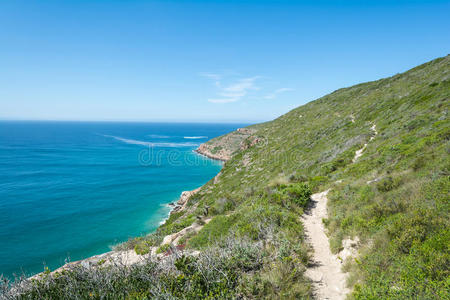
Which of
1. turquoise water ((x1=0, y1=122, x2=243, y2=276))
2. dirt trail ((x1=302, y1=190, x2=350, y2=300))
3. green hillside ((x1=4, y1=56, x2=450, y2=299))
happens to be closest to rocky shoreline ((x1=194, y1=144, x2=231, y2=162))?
turquoise water ((x1=0, y1=122, x2=243, y2=276))

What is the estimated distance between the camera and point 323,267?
6.19 m

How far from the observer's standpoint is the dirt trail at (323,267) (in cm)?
513

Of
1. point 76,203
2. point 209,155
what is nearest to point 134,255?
point 76,203

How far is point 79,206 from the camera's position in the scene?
A: 36.8 metres

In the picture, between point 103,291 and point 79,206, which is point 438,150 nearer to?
point 103,291

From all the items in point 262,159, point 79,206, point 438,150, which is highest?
point 438,150

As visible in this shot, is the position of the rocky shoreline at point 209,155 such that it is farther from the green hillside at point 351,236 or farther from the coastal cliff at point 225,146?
the green hillside at point 351,236

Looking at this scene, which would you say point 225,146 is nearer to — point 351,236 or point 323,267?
point 351,236


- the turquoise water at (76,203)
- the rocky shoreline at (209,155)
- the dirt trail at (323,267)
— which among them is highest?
the dirt trail at (323,267)

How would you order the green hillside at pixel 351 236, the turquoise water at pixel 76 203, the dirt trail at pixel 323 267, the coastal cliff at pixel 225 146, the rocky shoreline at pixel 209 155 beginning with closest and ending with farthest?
the green hillside at pixel 351 236
the dirt trail at pixel 323 267
the turquoise water at pixel 76 203
the rocky shoreline at pixel 209 155
the coastal cliff at pixel 225 146

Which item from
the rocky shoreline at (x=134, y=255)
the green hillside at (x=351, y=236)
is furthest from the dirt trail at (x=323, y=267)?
the rocky shoreline at (x=134, y=255)

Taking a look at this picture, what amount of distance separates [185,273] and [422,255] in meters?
5.61

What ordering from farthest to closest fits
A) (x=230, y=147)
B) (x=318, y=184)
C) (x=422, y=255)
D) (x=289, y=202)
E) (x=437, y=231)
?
(x=230, y=147), (x=318, y=184), (x=289, y=202), (x=437, y=231), (x=422, y=255)

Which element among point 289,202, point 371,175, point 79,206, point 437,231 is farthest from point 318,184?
point 79,206
